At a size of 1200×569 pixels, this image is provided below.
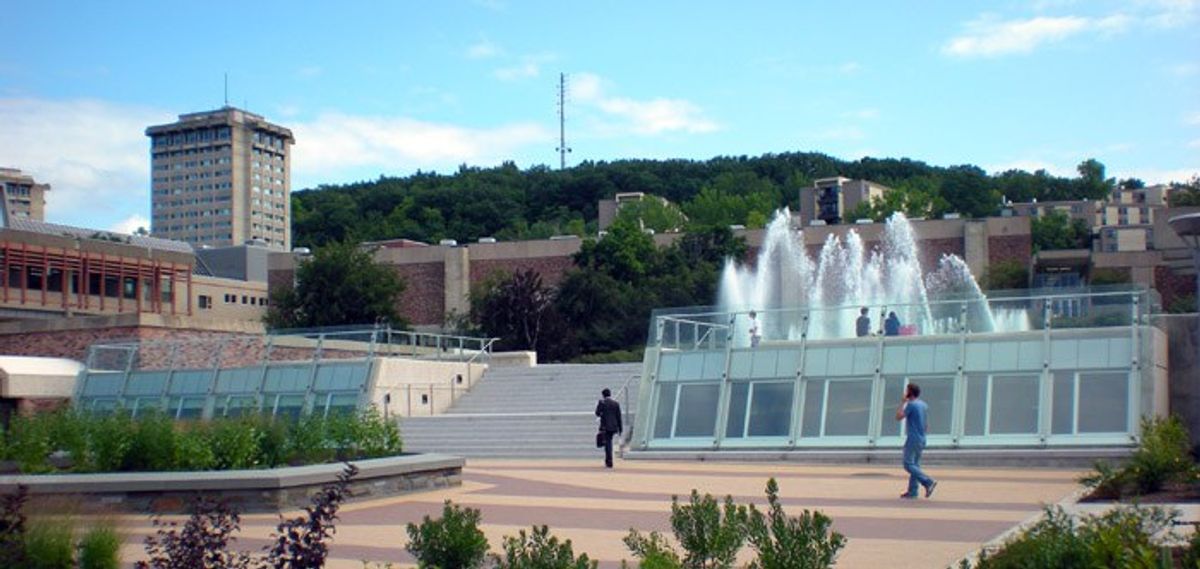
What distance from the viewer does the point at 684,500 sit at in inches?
689

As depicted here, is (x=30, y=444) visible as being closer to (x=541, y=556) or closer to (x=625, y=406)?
(x=541, y=556)

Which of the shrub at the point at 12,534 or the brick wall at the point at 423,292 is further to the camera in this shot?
the brick wall at the point at 423,292

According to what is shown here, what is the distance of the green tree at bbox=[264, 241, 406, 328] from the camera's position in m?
61.0

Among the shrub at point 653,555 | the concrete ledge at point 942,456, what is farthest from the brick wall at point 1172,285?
the shrub at point 653,555

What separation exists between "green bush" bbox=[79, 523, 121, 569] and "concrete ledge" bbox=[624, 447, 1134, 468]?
17477 millimetres

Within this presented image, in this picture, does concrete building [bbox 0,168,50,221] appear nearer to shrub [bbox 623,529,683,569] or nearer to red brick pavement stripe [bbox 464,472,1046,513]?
red brick pavement stripe [bbox 464,472,1046,513]

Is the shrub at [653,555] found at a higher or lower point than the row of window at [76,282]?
lower

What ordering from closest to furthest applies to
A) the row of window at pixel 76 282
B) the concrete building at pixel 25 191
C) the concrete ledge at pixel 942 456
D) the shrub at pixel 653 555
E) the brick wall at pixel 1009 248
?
the shrub at pixel 653 555, the concrete ledge at pixel 942 456, the row of window at pixel 76 282, the brick wall at pixel 1009 248, the concrete building at pixel 25 191

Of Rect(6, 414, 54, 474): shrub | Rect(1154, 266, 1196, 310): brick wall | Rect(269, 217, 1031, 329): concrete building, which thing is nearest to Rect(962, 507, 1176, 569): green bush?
Rect(6, 414, 54, 474): shrub

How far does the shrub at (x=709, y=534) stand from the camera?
342 inches

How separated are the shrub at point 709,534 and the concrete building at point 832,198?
92986mm

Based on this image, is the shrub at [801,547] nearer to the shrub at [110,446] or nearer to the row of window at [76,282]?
the shrub at [110,446]

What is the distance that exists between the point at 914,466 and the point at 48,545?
37.5 feet

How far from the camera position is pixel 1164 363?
84.4 ft
